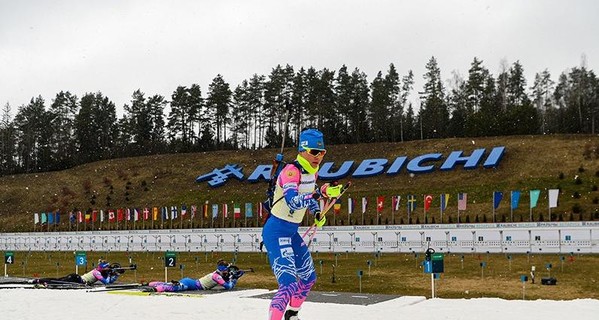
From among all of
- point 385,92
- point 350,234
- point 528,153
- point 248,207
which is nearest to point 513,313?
point 350,234

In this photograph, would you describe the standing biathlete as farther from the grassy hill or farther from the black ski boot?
the grassy hill

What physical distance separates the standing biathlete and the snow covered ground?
213cm

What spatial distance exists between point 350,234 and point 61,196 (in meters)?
56.6

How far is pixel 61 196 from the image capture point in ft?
287

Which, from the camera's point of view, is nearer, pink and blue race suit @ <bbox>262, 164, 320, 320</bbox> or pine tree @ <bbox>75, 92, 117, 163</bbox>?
pink and blue race suit @ <bbox>262, 164, 320, 320</bbox>

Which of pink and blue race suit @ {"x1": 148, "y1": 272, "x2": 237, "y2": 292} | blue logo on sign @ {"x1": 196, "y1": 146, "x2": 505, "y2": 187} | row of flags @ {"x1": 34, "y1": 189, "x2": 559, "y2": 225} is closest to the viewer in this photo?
pink and blue race suit @ {"x1": 148, "y1": 272, "x2": 237, "y2": 292}

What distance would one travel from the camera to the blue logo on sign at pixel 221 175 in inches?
3194

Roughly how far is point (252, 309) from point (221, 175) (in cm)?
7147

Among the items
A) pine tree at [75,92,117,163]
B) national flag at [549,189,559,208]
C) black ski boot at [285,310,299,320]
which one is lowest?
black ski boot at [285,310,299,320]

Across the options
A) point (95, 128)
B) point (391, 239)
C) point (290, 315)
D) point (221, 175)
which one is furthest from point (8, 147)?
point (290, 315)

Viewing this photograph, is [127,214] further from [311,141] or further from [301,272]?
[311,141]

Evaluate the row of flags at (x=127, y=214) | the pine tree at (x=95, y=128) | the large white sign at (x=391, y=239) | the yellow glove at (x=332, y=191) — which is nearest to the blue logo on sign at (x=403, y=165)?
the row of flags at (x=127, y=214)

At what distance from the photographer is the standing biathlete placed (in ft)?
30.0

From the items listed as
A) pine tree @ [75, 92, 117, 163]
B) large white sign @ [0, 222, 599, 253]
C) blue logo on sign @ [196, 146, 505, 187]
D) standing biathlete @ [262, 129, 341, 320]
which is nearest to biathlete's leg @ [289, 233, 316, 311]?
standing biathlete @ [262, 129, 341, 320]
